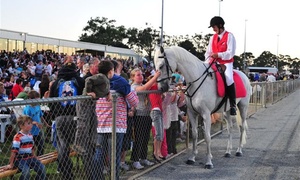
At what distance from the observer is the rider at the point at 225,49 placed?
302 inches

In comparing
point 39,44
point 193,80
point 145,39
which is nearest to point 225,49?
point 193,80

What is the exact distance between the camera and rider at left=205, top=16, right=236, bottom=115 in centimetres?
766

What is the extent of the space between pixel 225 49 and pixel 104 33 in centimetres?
8662

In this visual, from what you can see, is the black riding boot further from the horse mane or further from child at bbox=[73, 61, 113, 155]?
child at bbox=[73, 61, 113, 155]

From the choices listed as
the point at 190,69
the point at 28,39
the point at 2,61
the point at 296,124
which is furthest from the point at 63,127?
the point at 28,39

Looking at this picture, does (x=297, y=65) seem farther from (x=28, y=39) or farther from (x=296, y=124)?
(x=296, y=124)

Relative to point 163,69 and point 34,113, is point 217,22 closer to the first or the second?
point 163,69

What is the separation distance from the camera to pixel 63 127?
5582mm

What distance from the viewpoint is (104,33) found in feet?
303

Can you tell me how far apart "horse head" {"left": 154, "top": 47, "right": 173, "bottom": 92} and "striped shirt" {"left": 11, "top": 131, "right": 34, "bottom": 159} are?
253 centimetres

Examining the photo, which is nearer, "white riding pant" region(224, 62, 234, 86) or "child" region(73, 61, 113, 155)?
"child" region(73, 61, 113, 155)

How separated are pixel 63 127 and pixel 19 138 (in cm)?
82

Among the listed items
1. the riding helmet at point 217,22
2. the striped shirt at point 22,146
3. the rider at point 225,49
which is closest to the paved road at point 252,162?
the rider at point 225,49

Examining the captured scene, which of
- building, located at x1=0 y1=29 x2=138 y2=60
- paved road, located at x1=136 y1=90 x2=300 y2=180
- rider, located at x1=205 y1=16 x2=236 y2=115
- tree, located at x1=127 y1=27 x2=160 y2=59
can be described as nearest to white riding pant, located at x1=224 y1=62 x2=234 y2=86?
rider, located at x1=205 y1=16 x2=236 y2=115
